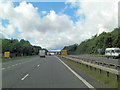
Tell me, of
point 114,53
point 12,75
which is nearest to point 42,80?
point 12,75

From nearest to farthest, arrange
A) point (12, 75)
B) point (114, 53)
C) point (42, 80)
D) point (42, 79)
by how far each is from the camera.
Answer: point (42, 80) → point (42, 79) → point (12, 75) → point (114, 53)

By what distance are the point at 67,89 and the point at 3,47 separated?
77170 mm

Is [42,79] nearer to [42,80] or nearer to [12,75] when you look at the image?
[42,80]

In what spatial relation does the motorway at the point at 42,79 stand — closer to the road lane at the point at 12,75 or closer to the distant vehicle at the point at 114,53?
the road lane at the point at 12,75

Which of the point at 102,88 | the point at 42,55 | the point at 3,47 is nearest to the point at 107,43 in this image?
the point at 42,55

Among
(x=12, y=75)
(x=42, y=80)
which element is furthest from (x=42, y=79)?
(x=12, y=75)

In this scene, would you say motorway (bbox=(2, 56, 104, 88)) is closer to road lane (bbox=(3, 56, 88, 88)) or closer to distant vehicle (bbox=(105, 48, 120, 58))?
road lane (bbox=(3, 56, 88, 88))

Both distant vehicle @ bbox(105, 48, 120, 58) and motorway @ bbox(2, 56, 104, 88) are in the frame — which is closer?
motorway @ bbox(2, 56, 104, 88)

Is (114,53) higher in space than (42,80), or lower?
higher

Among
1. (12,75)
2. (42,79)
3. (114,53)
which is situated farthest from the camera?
(114,53)

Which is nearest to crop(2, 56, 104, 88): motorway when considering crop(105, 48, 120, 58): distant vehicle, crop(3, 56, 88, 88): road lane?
crop(3, 56, 88, 88): road lane

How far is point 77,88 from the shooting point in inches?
297

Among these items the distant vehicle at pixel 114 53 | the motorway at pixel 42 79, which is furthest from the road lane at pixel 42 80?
the distant vehicle at pixel 114 53

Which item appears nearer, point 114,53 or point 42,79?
point 42,79
